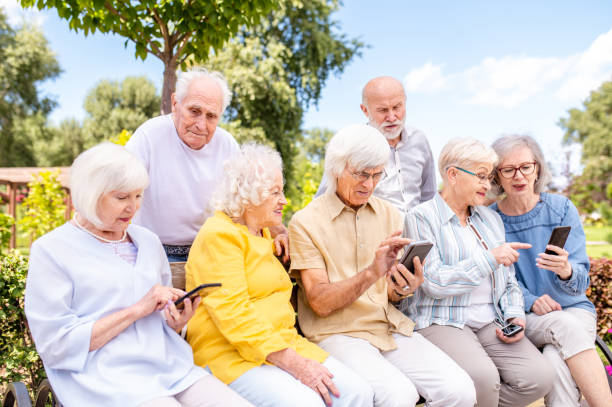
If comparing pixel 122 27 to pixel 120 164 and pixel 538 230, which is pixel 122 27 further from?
pixel 538 230

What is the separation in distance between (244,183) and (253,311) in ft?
2.07

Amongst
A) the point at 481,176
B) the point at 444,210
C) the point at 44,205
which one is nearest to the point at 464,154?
the point at 481,176

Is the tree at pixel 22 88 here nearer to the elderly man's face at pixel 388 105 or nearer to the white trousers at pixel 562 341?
the elderly man's face at pixel 388 105

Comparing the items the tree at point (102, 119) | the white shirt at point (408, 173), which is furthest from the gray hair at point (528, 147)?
the tree at point (102, 119)

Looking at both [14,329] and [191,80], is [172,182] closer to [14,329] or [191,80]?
[191,80]

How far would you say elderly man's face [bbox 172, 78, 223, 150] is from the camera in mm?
2779

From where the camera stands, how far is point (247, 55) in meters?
18.0

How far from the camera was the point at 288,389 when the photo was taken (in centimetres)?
208

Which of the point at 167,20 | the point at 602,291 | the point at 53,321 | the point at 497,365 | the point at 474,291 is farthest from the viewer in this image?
the point at 602,291

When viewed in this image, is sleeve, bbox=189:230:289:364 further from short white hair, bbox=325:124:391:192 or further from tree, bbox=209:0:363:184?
tree, bbox=209:0:363:184

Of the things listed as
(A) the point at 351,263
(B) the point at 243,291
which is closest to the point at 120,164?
(B) the point at 243,291

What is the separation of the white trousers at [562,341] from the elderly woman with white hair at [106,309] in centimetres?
193

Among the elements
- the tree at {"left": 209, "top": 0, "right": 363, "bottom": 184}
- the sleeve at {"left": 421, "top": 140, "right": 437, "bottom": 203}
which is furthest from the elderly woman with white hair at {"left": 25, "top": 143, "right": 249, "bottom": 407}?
the tree at {"left": 209, "top": 0, "right": 363, "bottom": 184}

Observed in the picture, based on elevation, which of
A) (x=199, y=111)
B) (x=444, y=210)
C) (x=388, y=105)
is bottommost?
(x=444, y=210)
